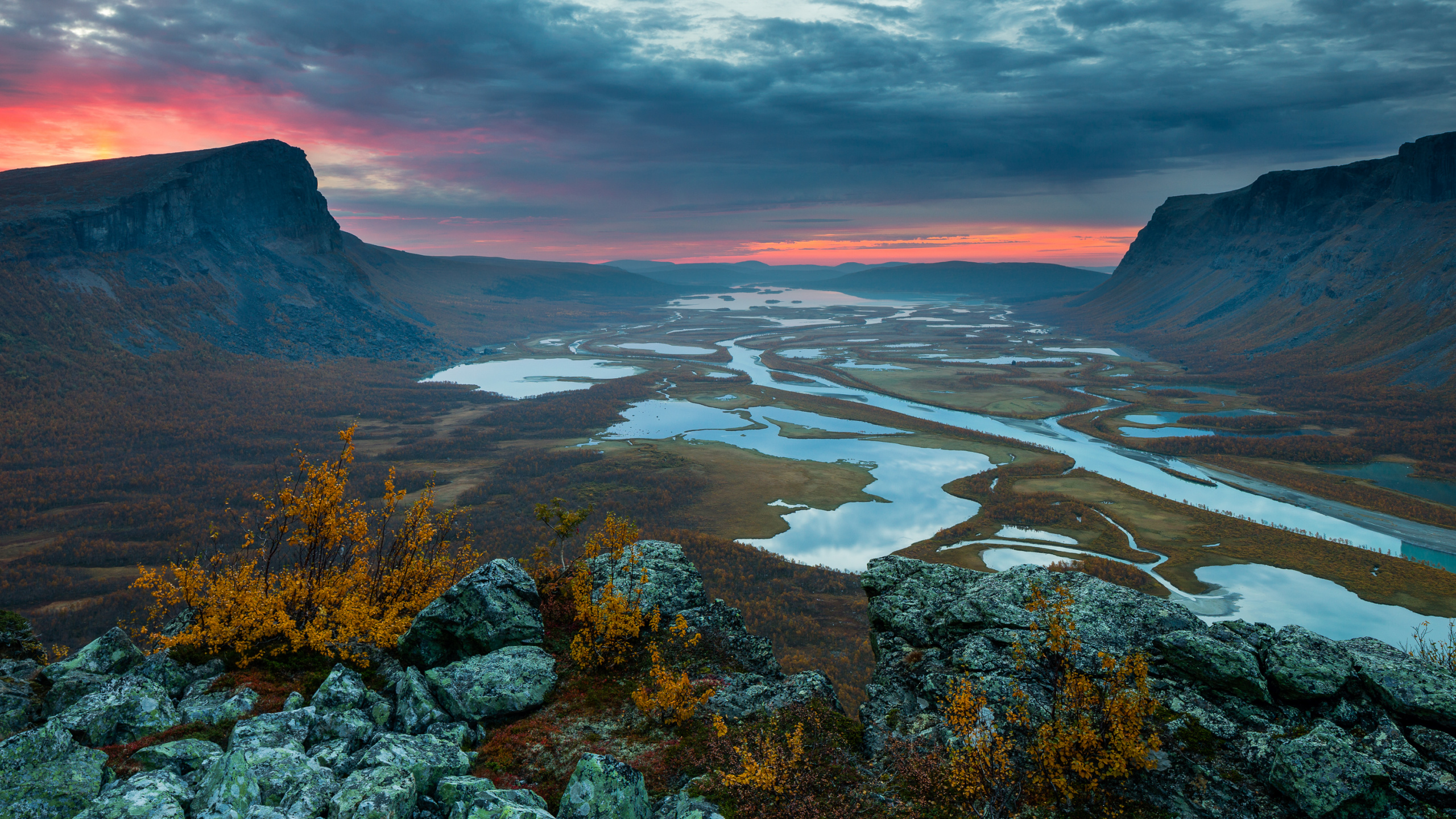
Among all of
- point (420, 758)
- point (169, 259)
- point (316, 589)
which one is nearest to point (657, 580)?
point (316, 589)

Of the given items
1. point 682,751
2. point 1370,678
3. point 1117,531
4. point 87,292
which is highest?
point 87,292

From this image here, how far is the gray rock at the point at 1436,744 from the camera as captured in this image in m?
11.2

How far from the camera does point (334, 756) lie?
37.1 ft

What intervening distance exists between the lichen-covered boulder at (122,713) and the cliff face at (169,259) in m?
151

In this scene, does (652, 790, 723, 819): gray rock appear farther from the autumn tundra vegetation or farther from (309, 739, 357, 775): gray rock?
(309, 739, 357, 775): gray rock

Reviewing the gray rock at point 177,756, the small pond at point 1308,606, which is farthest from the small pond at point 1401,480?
the gray rock at point 177,756

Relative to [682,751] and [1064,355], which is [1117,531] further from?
[1064,355]

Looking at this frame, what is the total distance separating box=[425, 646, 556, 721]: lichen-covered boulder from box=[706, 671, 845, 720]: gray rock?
170 inches

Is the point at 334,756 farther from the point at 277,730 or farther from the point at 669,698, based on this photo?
the point at 669,698

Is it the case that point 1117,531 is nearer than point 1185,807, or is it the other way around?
point 1185,807

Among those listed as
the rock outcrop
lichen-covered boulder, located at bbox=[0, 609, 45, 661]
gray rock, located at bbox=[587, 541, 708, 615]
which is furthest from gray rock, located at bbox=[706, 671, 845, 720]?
lichen-covered boulder, located at bbox=[0, 609, 45, 661]

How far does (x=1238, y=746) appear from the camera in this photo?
12828 mm

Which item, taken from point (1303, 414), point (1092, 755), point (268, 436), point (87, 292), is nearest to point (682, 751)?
point (1092, 755)

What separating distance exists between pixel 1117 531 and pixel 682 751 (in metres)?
59.5
